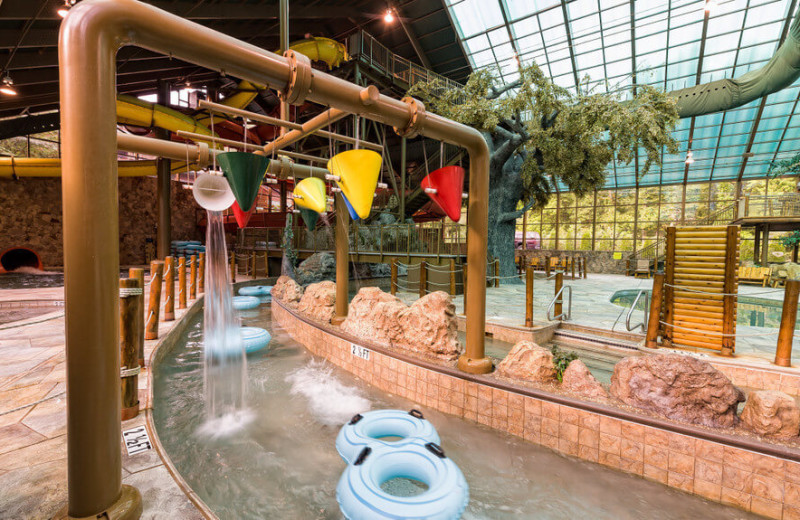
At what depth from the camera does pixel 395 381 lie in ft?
14.5

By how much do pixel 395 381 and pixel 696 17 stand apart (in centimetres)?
Answer: 1997

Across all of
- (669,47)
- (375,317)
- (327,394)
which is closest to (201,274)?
(375,317)

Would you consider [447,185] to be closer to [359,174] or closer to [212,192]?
A: [359,174]

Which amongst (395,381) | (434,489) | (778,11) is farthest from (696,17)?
(434,489)

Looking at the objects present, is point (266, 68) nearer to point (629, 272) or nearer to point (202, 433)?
point (202, 433)

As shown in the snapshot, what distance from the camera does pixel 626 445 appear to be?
9.51 feet

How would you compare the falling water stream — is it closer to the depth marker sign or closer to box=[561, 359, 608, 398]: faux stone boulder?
the depth marker sign

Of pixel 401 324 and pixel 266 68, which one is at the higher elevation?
pixel 266 68

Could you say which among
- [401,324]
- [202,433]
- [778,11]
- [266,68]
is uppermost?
[778,11]

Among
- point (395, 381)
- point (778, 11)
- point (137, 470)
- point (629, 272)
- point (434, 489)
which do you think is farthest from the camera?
point (629, 272)

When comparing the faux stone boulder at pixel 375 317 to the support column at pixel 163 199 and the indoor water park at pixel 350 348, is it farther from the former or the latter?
the support column at pixel 163 199

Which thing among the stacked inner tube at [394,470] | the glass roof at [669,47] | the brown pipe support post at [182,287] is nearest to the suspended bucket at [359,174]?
the stacked inner tube at [394,470]

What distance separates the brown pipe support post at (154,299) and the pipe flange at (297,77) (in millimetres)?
3516

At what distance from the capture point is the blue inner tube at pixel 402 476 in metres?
2.18
